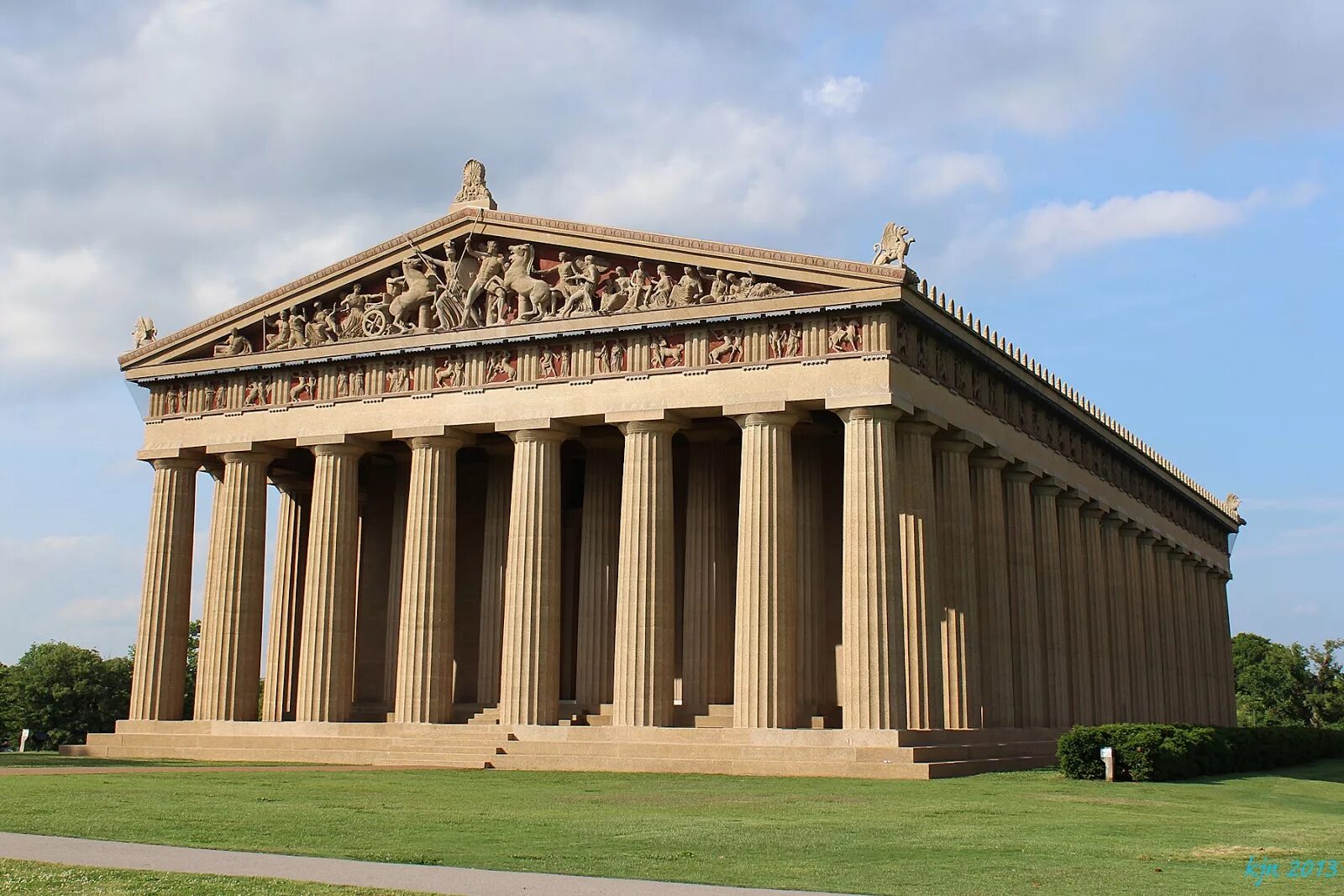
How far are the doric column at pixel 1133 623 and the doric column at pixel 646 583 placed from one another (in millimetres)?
28983

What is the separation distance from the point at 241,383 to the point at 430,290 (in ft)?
29.0

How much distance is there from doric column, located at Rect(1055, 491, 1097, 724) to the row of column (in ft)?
0.38

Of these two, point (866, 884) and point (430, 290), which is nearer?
point (866, 884)

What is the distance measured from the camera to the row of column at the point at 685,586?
1724 inches

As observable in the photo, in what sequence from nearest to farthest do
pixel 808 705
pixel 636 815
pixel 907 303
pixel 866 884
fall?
pixel 866 884 < pixel 636 815 < pixel 907 303 < pixel 808 705

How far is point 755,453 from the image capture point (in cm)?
4497

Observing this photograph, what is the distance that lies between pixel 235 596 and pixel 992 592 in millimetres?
27249

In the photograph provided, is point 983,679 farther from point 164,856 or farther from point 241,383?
point 164,856

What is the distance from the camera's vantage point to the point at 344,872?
17.8 m

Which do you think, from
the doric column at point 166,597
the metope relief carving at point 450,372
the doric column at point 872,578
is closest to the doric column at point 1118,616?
the doric column at point 872,578

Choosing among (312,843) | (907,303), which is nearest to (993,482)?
(907,303)

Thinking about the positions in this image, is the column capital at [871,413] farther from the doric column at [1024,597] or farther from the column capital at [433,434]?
the column capital at [433,434]

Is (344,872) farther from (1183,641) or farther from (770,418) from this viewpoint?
(1183,641)

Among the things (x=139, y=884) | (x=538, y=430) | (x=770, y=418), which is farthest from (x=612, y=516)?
(x=139, y=884)
